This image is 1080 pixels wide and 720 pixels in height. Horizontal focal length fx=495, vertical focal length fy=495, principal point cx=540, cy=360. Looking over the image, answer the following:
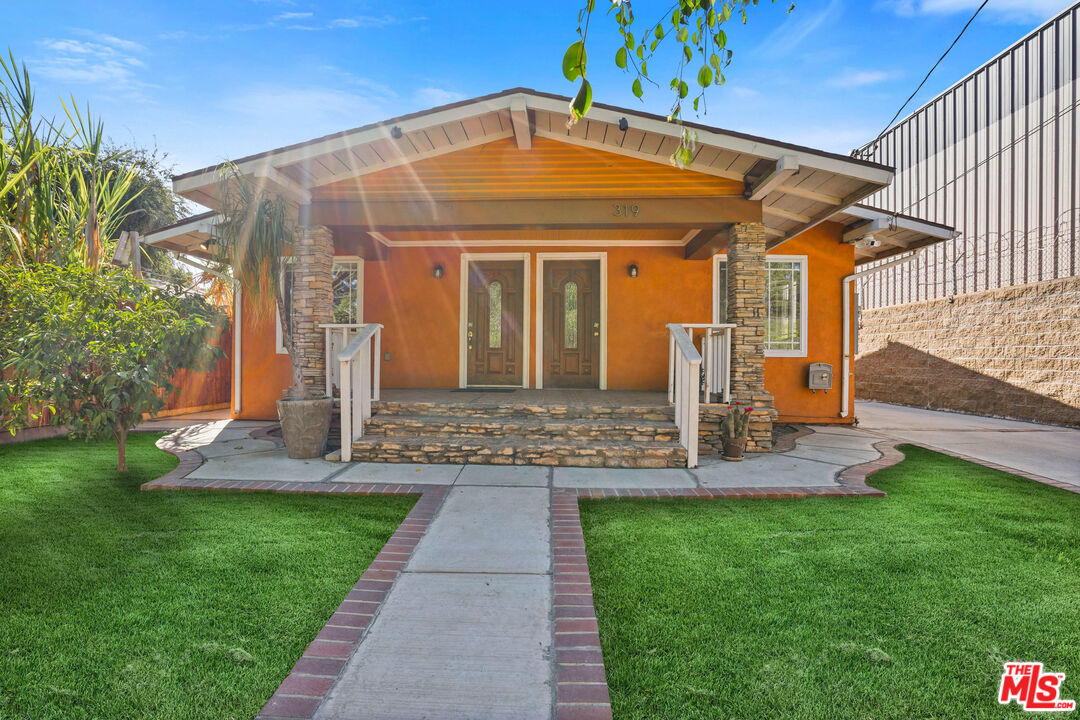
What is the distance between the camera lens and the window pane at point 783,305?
7840 millimetres

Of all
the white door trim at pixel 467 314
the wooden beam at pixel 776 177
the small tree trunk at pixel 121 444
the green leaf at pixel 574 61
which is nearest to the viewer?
the green leaf at pixel 574 61

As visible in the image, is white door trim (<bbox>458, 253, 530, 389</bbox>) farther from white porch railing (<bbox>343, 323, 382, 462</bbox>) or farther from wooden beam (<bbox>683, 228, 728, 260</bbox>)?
wooden beam (<bbox>683, 228, 728, 260</bbox>)

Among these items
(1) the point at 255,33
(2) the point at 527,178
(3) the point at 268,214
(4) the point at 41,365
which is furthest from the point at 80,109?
(2) the point at 527,178

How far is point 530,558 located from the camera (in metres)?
2.67

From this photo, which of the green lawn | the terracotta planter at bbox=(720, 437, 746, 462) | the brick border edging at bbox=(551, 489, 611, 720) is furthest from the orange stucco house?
the brick border edging at bbox=(551, 489, 611, 720)

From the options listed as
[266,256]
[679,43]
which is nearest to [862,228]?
[679,43]

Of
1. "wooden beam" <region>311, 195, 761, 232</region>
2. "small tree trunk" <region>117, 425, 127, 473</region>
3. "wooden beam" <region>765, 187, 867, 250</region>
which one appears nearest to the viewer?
"small tree trunk" <region>117, 425, 127, 473</region>

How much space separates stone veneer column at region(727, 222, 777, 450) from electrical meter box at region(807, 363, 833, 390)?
2711 millimetres

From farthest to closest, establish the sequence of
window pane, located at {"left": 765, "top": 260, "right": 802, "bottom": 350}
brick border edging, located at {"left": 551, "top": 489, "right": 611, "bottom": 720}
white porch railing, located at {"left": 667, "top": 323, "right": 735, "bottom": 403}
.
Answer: window pane, located at {"left": 765, "top": 260, "right": 802, "bottom": 350} → white porch railing, located at {"left": 667, "top": 323, "right": 735, "bottom": 403} → brick border edging, located at {"left": 551, "top": 489, "right": 611, "bottom": 720}

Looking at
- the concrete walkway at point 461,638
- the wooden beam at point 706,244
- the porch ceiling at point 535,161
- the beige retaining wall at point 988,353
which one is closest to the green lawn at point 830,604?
the concrete walkway at point 461,638

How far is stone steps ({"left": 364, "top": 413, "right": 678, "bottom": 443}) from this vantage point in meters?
5.10

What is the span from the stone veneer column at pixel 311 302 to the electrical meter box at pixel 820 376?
22.9ft

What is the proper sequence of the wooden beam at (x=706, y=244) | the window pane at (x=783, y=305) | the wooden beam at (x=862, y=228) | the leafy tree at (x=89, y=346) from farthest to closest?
the window pane at (x=783, y=305) < the wooden beam at (x=862, y=228) < the wooden beam at (x=706, y=244) < the leafy tree at (x=89, y=346)

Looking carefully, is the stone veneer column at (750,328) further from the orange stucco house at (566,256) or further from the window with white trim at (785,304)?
the window with white trim at (785,304)
